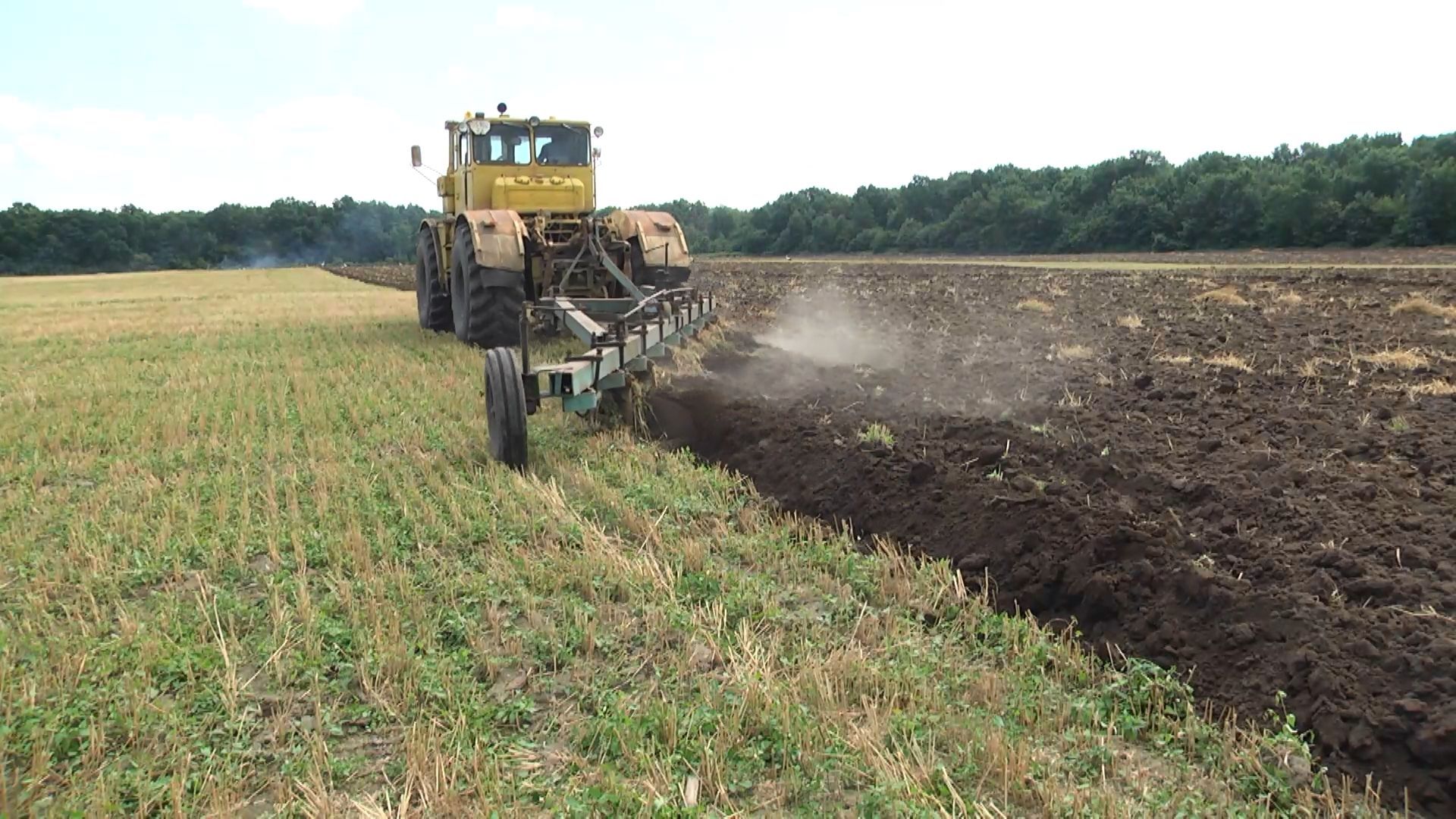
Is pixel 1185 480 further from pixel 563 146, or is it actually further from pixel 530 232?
pixel 563 146

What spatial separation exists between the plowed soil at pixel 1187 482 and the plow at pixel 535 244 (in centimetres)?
156

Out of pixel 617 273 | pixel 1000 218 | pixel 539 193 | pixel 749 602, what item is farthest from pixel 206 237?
pixel 749 602

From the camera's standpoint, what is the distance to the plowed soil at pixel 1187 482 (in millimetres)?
3035

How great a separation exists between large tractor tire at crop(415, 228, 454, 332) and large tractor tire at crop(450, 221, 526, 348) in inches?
83.5

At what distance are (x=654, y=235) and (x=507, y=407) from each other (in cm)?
611

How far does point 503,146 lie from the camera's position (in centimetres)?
1202

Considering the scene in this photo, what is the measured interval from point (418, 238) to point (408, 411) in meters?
6.83

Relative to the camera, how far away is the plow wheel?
6008mm

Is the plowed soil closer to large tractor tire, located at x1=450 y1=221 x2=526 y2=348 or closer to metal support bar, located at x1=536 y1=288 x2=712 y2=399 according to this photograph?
metal support bar, located at x1=536 y1=288 x2=712 y2=399

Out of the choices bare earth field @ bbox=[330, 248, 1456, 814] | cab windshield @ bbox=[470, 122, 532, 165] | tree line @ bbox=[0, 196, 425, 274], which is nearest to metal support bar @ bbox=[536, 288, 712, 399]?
bare earth field @ bbox=[330, 248, 1456, 814]

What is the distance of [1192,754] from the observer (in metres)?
2.87

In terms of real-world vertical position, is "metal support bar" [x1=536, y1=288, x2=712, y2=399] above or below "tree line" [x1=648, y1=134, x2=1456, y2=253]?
below

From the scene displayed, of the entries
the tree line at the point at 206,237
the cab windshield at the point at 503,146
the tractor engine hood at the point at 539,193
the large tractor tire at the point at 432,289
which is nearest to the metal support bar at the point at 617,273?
the tractor engine hood at the point at 539,193

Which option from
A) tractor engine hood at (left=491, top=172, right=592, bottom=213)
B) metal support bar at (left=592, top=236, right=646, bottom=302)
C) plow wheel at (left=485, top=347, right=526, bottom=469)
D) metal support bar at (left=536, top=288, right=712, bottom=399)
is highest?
tractor engine hood at (left=491, top=172, right=592, bottom=213)
